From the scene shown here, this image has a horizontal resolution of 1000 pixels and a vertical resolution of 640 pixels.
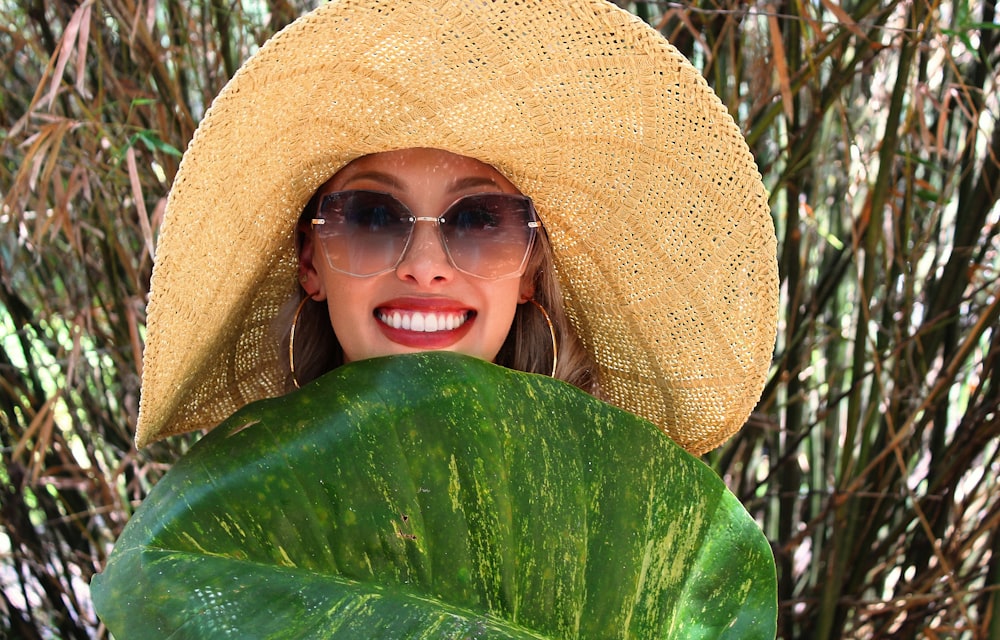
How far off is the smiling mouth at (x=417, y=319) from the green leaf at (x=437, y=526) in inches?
8.8

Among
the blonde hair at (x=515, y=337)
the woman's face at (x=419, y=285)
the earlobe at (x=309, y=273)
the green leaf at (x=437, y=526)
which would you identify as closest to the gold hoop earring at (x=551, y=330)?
the blonde hair at (x=515, y=337)

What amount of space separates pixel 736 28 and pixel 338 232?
2.89 ft

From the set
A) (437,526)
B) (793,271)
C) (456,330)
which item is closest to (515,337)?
(456,330)

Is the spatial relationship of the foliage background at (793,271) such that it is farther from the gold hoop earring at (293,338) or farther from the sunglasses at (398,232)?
the sunglasses at (398,232)

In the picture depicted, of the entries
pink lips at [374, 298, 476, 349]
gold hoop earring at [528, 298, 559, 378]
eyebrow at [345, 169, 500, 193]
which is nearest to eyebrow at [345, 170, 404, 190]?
eyebrow at [345, 169, 500, 193]

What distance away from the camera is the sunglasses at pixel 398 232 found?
89cm

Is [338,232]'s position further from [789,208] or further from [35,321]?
[35,321]

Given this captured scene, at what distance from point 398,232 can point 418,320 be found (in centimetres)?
8

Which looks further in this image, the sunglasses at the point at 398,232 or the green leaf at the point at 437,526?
the sunglasses at the point at 398,232

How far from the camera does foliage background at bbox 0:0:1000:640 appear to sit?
1405mm

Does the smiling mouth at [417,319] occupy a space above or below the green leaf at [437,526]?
above

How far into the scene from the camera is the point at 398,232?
0.89 meters

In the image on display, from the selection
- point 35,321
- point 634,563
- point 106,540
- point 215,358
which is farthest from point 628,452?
point 106,540

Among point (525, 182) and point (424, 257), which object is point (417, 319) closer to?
point (424, 257)
